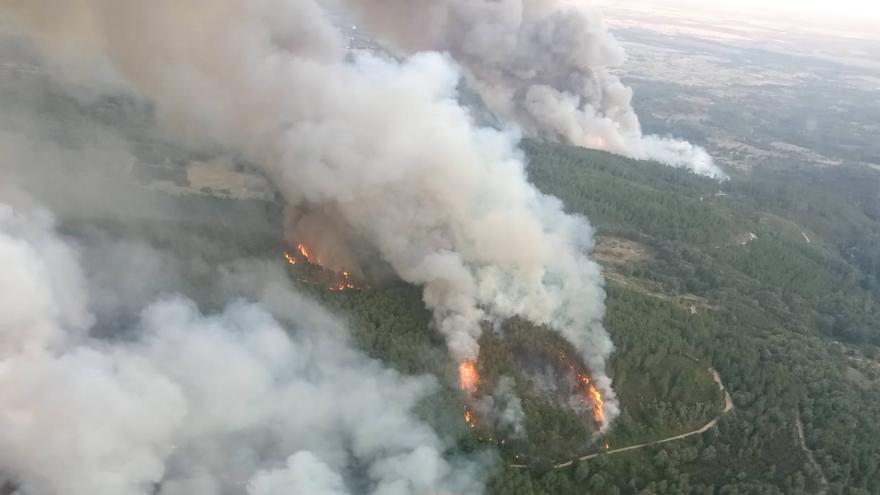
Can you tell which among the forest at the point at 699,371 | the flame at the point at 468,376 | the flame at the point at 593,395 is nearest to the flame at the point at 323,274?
the forest at the point at 699,371

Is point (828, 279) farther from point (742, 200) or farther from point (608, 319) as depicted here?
point (608, 319)

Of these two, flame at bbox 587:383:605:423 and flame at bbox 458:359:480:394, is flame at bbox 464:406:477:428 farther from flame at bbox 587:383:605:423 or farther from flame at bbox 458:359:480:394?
flame at bbox 587:383:605:423

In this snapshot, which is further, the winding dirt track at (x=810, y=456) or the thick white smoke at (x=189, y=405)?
the winding dirt track at (x=810, y=456)

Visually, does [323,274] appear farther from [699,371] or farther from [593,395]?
[699,371]

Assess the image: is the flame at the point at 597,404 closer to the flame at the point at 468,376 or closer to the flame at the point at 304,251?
the flame at the point at 468,376

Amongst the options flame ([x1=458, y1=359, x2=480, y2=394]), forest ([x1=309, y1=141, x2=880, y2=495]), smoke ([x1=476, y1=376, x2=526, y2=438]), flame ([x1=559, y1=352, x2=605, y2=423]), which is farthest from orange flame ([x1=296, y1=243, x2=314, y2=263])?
flame ([x1=559, y1=352, x2=605, y2=423])

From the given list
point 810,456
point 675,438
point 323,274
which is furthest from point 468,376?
point 810,456

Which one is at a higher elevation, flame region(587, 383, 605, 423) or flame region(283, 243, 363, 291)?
flame region(587, 383, 605, 423)

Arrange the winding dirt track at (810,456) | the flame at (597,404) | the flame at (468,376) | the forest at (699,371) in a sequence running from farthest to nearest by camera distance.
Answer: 1. the flame at (468,376)
2. the flame at (597,404)
3. the winding dirt track at (810,456)
4. the forest at (699,371)
